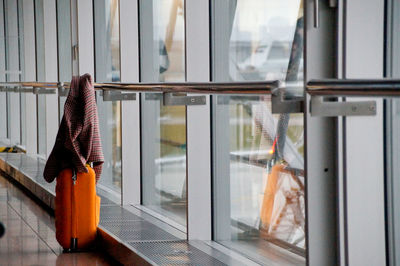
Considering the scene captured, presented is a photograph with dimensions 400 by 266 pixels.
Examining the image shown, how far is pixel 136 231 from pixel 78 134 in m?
0.66

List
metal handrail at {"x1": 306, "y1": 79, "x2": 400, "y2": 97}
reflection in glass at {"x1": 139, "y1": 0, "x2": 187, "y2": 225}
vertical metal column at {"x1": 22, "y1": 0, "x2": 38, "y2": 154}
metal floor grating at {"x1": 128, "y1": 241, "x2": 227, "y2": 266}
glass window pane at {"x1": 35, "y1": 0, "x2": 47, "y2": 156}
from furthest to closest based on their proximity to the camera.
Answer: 1. vertical metal column at {"x1": 22, "y1": 0, "x2": 38, "y2": 154}
2. glass window pane at {"x1": 35, "y1": 0, "x2": 47, "y2": 156}
3. reflection in glass at {"x1": 139, "y1": 0, "x2": 187, "y2": 225}
4. metal floor grating at {"x1": 128, "y1": 241, "x2": 227, "y2": 266}
5. metal handrail at {"x1": 306, "y1": 79, "x2": 400, "y2": 97}

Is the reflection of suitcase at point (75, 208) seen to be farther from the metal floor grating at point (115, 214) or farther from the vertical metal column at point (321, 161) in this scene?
the vertical metal column at point (321, 161)

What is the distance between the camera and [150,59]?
530cm

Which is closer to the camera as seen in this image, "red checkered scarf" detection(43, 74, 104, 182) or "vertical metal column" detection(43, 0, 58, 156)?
"red checkered scarf" detection(43, 74, 104, 182)

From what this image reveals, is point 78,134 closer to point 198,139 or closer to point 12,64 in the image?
point 198,139

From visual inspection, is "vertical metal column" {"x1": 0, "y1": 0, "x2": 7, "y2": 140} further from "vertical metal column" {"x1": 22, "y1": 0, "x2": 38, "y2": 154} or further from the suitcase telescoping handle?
the suitcase telescoping handle

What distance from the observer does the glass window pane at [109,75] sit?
590 cm

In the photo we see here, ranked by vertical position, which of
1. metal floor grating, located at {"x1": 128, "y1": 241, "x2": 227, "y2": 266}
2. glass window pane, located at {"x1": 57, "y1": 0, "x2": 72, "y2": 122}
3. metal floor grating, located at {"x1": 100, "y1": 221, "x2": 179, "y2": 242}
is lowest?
metal floor grating, located at {"x1": 100, "y1": 221, "x2": 179, "y2": 242}

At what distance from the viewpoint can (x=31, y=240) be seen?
15.4 feet

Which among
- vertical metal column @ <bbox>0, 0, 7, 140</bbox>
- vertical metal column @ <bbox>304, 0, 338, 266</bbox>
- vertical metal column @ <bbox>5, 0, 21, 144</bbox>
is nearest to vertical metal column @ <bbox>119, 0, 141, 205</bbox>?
vertical metal column @ <bbox>304, 0, 338, 266</bbox>

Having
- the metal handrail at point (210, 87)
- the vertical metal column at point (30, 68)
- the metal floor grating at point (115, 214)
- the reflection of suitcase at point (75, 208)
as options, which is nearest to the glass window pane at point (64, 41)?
the vertical metal column at point (30, 68)

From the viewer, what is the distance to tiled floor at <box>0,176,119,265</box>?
163 inches

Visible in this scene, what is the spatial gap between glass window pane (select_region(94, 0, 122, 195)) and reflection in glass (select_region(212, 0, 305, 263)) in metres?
1.87

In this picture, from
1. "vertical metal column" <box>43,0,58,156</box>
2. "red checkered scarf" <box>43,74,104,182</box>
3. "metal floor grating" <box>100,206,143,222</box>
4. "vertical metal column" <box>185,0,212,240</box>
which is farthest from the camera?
"vertical metal column" <box>43,0,58,156</box>
